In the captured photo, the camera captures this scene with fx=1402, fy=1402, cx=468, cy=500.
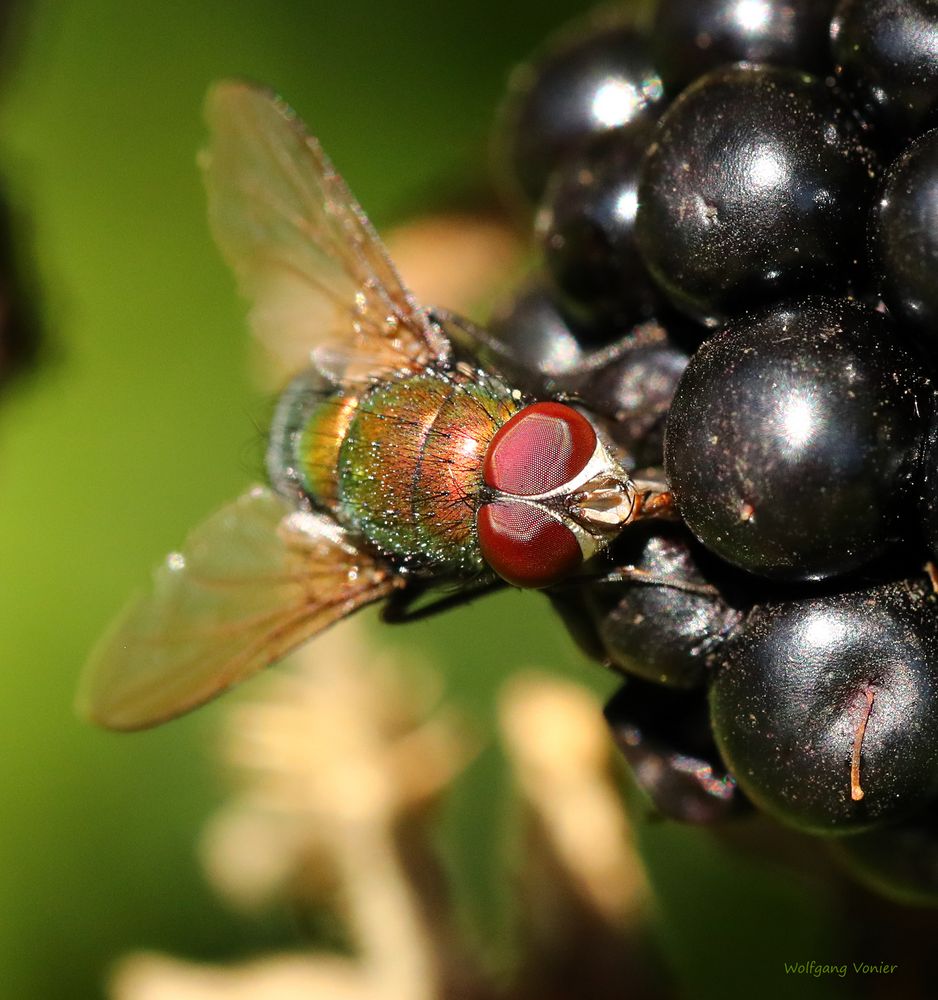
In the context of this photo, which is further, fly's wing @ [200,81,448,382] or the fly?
fly's wing @ [200,81,448,382]

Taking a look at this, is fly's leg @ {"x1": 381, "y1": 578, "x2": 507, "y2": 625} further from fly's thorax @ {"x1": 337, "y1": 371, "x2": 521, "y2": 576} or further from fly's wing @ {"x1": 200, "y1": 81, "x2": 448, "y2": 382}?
fly's wing @ {"x1": 200, "y1": 81, "x2": 448, "y2": 382}

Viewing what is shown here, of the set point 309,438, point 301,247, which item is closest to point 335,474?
point 309,438

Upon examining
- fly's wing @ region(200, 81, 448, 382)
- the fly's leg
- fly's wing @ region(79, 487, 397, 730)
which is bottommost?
the fly's leg

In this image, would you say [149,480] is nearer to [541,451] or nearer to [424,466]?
[424,466]

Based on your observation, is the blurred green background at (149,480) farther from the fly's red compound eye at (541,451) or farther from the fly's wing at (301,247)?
the fly's red compound eye at (541,451)

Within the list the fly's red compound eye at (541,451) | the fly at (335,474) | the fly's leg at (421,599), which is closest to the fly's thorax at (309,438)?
the fly at (335,474)

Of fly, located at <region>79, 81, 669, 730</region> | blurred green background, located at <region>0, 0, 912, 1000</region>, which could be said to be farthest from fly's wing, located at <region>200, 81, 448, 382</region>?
blurred green background, located at <region>0, 0, 912, 1000</region>
